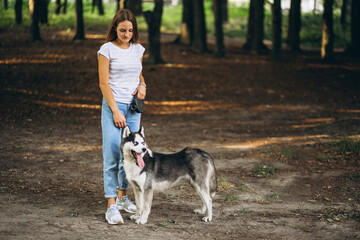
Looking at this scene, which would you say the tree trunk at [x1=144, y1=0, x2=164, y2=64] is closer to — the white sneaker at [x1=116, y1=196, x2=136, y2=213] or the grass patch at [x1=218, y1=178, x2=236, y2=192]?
the grass patch at [x1=218, y1=178, x2=236, y2=192]

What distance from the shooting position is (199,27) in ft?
68.3

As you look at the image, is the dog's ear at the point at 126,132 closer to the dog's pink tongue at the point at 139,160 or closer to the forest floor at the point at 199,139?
the dog's pink tongue at the point at 139,160

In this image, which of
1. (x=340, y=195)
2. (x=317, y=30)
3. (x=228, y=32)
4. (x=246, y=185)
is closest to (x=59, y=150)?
(x=246, y=185)

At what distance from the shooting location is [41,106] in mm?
13758

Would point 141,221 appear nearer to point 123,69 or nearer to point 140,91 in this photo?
point 140,91

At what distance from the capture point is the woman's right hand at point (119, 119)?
5.18m

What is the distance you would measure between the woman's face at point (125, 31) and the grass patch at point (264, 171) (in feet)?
12.6

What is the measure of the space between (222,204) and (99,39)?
16466 mm

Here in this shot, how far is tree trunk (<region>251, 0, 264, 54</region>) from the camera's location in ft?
66.7

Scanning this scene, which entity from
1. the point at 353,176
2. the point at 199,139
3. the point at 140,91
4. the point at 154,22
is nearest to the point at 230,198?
the point at 140,91

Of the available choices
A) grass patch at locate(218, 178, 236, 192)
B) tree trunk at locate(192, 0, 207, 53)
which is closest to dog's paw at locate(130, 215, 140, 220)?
grass patch at locate(218, 178, 236, 192)

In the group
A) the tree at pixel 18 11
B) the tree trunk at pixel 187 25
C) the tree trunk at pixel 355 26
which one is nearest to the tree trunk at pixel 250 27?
the tree trunk at pixel 187 25

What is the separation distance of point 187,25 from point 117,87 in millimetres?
18008

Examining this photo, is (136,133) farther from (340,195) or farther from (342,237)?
(340,195)
